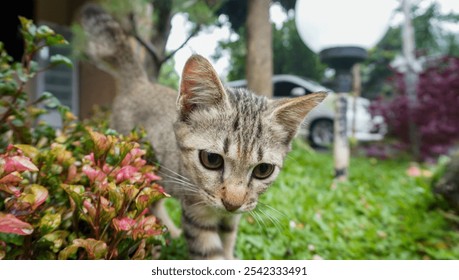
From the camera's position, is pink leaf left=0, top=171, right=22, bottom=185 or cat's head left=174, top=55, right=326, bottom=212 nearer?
pink leaf left=0, top=171, right=22, bottom=185

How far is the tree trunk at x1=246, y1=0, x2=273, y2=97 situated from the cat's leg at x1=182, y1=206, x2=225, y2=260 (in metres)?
2.45

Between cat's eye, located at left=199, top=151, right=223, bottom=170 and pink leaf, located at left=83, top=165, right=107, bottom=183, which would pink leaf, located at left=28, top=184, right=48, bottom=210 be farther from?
cat's eye, located at left=199, top=151, right=223, bottom=170

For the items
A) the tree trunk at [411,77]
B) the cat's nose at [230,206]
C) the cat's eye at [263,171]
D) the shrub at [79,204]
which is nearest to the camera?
the shrub at [79,204]

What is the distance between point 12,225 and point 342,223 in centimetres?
228

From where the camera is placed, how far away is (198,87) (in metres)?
1.56

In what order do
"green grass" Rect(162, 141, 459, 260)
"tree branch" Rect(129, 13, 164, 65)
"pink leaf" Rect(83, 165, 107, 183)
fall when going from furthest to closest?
"tree branch" Rect(129, 13, 164, 65) → "green grass" Rect(162, 141, 459, 260) → "pink leaf" Rect(83, 165, 107, 183)

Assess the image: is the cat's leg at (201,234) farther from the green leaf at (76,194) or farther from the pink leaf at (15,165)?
the pink leaf at (15,165)

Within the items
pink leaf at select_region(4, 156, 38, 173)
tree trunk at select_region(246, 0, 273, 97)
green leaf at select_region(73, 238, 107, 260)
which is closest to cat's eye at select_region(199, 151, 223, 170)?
green leaf at select_region(73, 238, 107, 260)

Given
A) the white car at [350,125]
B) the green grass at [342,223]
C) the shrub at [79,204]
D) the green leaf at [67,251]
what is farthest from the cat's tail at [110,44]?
the white car at [350,125]

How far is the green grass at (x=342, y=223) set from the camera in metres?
2.20

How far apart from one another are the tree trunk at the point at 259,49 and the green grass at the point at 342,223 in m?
1.00

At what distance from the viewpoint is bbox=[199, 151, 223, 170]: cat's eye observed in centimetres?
151
